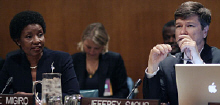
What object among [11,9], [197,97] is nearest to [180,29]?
[197,97]

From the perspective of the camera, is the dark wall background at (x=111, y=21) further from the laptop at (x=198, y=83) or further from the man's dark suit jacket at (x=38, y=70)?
the laptop at (x=198, y=83)

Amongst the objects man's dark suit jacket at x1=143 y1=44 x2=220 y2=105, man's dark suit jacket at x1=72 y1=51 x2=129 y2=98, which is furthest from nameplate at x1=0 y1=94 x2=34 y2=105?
man's dark suit jacket at x1=72 y1=51 x2=129 y2=98

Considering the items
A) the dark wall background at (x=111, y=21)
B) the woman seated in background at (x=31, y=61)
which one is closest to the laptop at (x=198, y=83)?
the woman seated in background at (x=31, y=61)

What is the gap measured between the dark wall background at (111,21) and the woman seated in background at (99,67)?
2.17ft

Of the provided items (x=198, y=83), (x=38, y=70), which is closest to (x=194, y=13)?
(x=198, y=83)

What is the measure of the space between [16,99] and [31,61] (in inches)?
36.7

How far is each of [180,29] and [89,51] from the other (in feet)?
5.75

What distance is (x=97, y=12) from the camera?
15.6ft

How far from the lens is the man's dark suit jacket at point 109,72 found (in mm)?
3916

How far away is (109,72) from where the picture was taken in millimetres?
3992

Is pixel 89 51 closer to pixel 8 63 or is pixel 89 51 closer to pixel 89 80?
pixel 89 80

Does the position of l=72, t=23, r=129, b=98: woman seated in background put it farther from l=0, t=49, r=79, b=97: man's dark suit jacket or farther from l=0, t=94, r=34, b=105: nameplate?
l=0, t=94, r=34, b=105: nameplate

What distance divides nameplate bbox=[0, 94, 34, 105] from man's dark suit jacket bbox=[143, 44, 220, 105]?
34.7 inches

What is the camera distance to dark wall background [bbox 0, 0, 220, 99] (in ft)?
15.2
